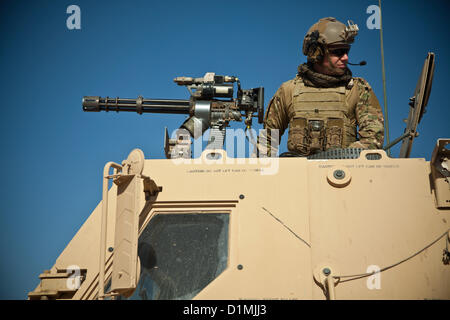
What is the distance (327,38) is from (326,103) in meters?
0.82

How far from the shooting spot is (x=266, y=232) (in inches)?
171

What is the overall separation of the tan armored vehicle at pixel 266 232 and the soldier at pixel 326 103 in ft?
4.74

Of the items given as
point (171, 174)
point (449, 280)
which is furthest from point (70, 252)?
point (449, 280)

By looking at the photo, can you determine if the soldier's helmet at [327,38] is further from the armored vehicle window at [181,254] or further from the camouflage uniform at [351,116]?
the armored vehicle window at [181,254]

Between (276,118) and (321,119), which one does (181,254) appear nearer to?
(321,119)

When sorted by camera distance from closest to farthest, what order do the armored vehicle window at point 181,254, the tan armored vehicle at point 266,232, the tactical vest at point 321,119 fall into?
the tan armored vehicle at point 266,232 → the armored vehicle window at point 181,254 → the tactical vest at point 321,119

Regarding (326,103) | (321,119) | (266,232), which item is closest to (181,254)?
(266,232)

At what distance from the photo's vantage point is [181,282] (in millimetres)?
4207

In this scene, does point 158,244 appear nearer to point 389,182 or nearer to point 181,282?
point 181,282

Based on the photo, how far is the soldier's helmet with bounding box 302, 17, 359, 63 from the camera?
672 centimetres

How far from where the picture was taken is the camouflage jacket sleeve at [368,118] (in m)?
6.24

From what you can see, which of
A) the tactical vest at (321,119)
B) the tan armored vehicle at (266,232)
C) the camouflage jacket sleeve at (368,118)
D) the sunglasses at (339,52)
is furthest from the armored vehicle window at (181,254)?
the sunglasses at (339,52)

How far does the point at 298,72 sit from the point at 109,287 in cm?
375

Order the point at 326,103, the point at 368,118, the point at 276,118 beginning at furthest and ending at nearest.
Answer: the point at 276,118, the point at 326,103, the point at 368,118
